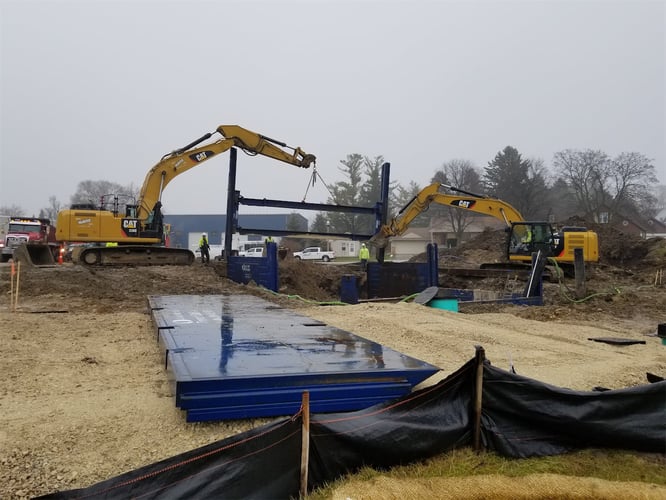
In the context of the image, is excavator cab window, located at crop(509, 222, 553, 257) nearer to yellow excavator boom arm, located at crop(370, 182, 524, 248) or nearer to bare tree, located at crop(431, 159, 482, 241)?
yellow excavator boom arm, located at crop(370, 182, 524, 248)

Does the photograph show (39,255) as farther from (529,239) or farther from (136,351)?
(529,239)

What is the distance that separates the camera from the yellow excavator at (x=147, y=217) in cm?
1532

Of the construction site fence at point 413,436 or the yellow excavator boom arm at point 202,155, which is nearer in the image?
the construction site fence at point 413,436

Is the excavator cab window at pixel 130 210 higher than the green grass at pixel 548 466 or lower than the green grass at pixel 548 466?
higher

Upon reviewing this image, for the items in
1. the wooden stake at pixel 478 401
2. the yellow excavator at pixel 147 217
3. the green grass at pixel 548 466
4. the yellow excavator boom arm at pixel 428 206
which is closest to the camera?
the green grass at pixel 548 466

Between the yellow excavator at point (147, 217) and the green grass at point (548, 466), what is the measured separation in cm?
1314

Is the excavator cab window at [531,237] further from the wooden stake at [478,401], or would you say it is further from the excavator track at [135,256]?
the wooden stake at [478,401]

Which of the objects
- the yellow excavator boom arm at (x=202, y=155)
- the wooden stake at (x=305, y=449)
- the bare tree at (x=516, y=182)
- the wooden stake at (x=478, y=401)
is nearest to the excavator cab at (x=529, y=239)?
the yellow excavator boom arm at (x=202, y=155)

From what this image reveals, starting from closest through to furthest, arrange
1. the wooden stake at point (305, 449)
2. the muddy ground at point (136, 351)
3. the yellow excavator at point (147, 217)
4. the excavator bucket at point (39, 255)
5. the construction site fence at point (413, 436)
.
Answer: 1. the construction site fence at point (413, 436)
2. the wooden stake at point (305, 449)
3. the muddy ground at point (136, 351)
4. the yellow excavator at point (147, 217)
5. the excavator bucket at point (39, 255)

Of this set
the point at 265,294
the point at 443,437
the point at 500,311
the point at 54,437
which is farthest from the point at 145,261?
the point at 443,437

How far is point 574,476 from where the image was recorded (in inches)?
133

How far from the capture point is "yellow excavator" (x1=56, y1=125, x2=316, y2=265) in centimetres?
1532

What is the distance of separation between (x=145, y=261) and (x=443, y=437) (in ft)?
45.4

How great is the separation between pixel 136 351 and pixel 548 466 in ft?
16.4
